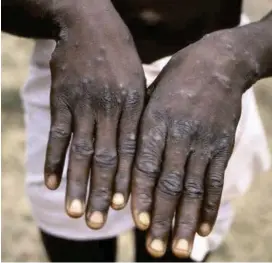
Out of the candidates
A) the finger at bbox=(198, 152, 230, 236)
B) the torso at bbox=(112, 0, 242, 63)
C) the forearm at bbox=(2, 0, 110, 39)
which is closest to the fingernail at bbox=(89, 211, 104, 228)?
the finger at bbox=(198, 152, 230, 236)

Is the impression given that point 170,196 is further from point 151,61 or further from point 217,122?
point 151,61

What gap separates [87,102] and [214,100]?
0.13 m

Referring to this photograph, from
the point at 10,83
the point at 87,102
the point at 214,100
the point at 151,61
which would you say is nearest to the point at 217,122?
the point at 214,100

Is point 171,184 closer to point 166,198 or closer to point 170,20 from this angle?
point 166,198

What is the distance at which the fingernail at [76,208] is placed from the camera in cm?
73

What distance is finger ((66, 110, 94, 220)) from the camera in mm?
734

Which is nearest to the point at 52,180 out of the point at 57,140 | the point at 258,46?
the point at 57,140

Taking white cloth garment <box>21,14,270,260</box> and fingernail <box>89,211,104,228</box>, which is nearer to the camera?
fingernail <box>89,211,104,228</box>

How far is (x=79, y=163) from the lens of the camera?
0.75m

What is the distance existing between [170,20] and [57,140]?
352 mm

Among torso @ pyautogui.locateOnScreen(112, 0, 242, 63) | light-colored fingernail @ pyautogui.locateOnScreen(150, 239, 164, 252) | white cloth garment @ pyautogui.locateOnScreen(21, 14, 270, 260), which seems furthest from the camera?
white cloth garment @ pyautogui.locateOnScreen(21, 14, 270, 260)

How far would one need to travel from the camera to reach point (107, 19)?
816 millimetres

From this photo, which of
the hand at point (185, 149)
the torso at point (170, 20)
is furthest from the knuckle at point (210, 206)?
the torso at point (170, 20)

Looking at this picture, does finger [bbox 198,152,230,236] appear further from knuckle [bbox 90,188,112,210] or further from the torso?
the torso
